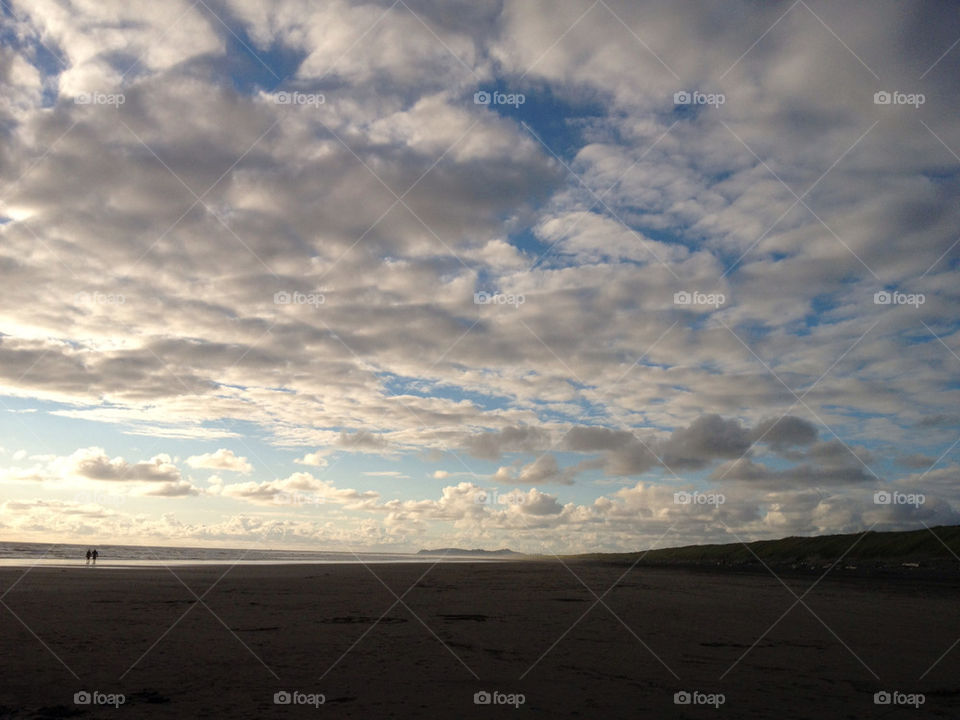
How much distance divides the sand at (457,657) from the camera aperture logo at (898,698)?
189 mm

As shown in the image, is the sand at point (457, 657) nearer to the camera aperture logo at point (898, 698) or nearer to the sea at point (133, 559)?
the camera aperture logo at point (898, 698)

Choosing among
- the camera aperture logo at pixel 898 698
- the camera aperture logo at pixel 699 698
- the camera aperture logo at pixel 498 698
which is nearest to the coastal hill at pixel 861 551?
the camera aperture logo at pixel 898 698

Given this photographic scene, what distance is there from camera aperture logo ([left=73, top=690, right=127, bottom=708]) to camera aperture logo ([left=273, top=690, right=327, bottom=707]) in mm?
2414

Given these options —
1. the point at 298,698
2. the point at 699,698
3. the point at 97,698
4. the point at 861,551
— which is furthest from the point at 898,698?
the point at 861,551

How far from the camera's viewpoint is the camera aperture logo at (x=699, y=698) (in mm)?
10828

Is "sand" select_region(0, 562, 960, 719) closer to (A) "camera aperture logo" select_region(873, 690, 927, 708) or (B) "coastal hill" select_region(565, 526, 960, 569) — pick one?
(A) "camera aperture logo" select_region(873, 690, 927, 708)

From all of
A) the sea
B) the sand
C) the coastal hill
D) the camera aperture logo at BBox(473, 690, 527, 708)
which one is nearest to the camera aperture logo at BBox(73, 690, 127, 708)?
the sand

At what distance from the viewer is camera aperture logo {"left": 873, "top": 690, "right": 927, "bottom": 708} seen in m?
11.2

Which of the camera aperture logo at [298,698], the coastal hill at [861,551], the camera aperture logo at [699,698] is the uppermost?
the coastal hill at [861,551]

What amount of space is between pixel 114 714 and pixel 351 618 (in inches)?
447

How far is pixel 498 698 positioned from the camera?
36.1 ft

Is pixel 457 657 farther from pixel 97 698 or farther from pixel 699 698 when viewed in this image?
pixel 97 698

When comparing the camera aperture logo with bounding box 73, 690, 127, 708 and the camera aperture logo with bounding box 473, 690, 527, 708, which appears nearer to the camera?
the camera aperture logo with bounding box 73, 690, 127, 708

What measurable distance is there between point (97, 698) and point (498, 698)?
6.60 meters
